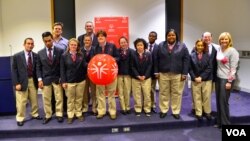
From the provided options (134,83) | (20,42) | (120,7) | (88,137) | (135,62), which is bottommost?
(88,137)

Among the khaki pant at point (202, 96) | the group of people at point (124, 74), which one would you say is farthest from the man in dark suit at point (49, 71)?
the khaki pant at point (202, 96)

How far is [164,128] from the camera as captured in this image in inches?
172

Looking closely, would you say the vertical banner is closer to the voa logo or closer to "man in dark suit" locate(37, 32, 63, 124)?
"man in dark suit" locate(37, 32, 63, 124)

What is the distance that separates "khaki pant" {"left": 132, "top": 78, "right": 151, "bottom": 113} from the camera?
4.53 metres

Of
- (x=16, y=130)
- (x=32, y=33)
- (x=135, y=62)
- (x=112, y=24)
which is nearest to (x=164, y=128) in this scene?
(x=135, y=62)

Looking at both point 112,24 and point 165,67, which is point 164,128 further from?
point 112,24

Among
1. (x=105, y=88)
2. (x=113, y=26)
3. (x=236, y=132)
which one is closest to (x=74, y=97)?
(x=105, y=88)

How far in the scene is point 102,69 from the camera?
160 inches

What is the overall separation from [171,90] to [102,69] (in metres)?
1.19

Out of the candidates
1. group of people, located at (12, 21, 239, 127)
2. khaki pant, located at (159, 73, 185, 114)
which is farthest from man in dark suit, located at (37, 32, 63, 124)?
khaki pant, located at (159, 73, 185, 114)

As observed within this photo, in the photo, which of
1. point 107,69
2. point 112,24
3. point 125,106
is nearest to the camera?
point 107,69

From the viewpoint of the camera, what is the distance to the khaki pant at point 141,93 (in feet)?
14.9

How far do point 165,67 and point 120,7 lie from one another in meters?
2.17

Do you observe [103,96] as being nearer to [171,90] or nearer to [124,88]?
[124,88]
